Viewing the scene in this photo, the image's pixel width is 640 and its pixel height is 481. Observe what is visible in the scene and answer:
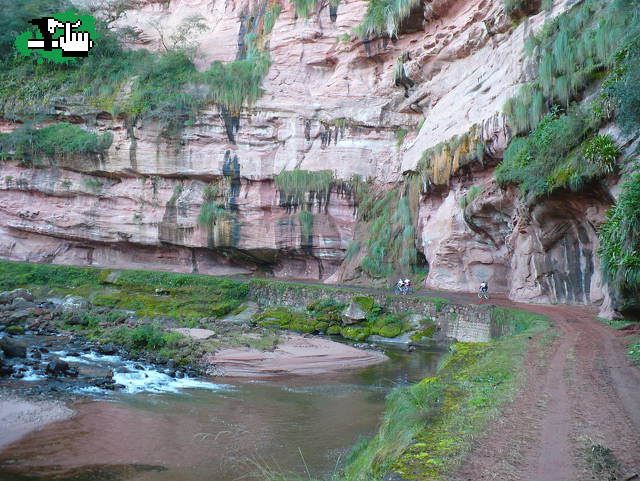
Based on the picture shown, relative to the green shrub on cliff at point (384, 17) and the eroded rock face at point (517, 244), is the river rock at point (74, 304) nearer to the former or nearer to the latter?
the eroded rock face at point (517, 244)

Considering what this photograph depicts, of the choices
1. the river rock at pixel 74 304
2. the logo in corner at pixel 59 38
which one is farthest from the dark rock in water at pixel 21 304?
the logo in corner at pixel 59 38

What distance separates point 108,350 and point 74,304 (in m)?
10.8

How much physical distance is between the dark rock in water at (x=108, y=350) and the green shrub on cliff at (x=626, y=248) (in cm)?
1433

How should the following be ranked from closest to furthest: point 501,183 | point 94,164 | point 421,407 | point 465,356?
point 421,407 < point 465,356 < point 501,183 < point 94,164

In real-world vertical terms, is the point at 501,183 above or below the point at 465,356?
above

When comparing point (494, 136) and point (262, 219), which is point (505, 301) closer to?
point (494, 136)

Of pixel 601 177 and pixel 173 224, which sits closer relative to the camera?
pixel 601 177

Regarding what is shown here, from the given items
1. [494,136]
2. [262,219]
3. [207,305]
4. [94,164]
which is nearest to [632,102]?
[494,136]

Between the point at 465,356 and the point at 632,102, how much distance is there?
21.5 feet

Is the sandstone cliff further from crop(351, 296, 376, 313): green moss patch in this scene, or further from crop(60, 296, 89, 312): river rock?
crop(60, 296, 89, 312): river rock

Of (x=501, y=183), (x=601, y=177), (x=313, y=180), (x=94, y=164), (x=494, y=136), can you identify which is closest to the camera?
(x=601, y=177)

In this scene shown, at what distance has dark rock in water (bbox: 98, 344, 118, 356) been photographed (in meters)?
15.2

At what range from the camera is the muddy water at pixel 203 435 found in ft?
22.5

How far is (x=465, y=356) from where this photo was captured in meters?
8.86
